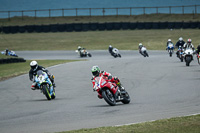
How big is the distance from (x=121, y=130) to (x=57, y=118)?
88.2 inches

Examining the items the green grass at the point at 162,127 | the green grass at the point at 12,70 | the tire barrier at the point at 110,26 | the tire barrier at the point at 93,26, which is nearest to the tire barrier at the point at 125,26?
the tire barrier at the point at 110,26

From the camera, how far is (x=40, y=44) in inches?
2080

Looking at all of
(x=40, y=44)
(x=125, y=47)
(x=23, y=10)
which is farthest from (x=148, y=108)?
(x=23, y=10)

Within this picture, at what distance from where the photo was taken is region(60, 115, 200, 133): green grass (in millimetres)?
7041

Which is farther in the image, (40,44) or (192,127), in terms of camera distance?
(40,44)

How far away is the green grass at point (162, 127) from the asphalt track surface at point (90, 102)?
610 millimetres

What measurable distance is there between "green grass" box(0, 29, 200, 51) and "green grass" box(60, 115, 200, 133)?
39713 mm

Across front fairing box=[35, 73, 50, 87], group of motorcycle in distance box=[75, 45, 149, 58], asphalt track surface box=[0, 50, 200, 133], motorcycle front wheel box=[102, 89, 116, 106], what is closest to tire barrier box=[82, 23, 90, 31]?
group of motorcycle in distance box=[75, 45, 149, 58]

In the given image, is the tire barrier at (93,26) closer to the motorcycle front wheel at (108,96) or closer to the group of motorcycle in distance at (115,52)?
the group of motorcycle in distance at (115,52)

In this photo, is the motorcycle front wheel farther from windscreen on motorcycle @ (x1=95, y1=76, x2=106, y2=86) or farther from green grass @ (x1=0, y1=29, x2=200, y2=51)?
green grass @ (x1=0, y1=29, x2=200, y2=51)

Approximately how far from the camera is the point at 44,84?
12.8 m

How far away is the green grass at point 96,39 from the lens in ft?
165

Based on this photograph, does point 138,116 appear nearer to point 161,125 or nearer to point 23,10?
point 161,125

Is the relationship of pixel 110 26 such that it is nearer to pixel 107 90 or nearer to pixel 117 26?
pixel 117 26
